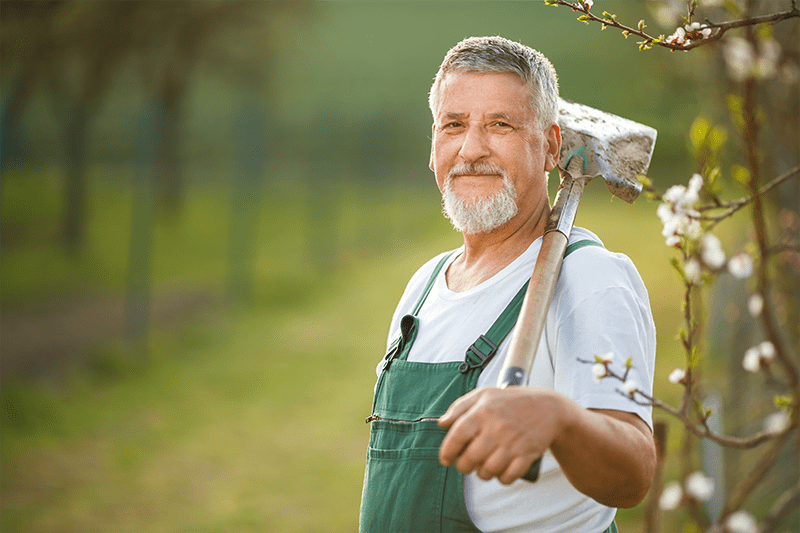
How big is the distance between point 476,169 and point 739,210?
0.94 meters

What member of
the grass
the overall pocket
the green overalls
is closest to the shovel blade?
the green overalls

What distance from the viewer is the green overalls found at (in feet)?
4.69

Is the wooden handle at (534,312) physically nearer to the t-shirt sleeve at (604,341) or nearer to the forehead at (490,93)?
the t-shirt sleeve at (604,341)

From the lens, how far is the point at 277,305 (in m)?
11.2

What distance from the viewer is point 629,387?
128 centimetres

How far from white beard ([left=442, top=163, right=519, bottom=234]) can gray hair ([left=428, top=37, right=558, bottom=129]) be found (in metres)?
0.17

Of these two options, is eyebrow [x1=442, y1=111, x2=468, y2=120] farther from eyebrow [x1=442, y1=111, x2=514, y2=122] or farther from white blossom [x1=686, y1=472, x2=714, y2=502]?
white blossom [x1=686, y1=472, x2=714, y2=502]

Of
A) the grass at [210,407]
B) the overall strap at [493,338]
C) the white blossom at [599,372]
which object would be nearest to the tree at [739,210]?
the white blossom at [599,372]

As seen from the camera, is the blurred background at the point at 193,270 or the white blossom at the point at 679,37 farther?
the blurred background at the point at 193,270

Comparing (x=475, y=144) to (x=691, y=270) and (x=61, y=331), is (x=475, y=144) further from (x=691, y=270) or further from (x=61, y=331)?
(x=61, y=331)

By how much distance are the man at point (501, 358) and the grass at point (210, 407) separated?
2426 millimetres

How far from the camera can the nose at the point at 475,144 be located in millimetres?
1625

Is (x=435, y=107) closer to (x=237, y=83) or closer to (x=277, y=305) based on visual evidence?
(x=277, y=305)

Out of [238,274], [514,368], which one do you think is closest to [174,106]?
[238,274]
